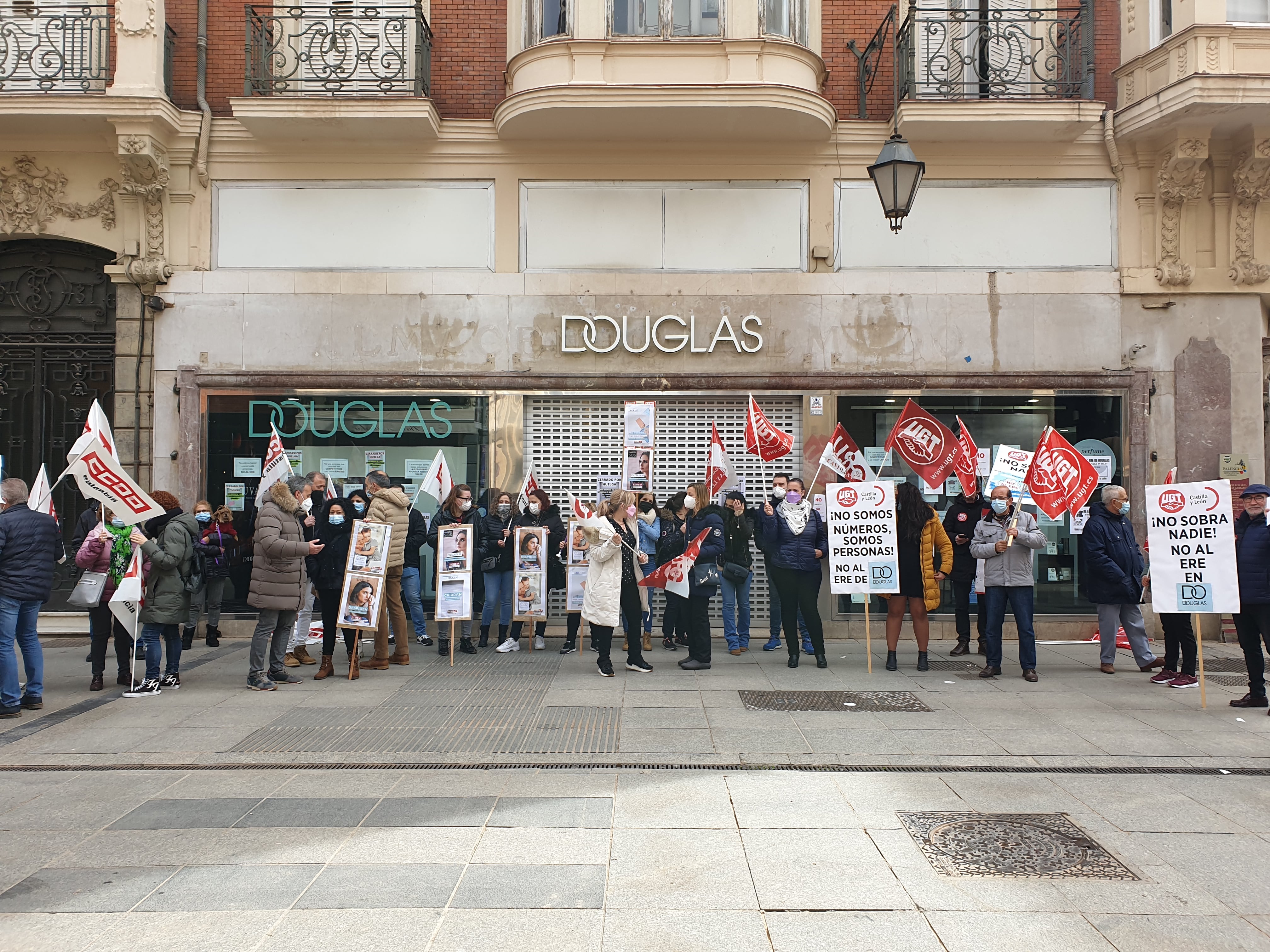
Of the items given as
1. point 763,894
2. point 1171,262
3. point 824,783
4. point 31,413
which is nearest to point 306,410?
point 31,413

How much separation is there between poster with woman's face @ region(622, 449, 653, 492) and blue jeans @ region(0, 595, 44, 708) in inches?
268

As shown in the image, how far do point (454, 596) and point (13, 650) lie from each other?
4.25 metres

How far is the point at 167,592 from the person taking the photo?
8.99 metres

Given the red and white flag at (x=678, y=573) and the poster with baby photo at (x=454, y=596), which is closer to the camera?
the red and white flag at (x=678, y=573)

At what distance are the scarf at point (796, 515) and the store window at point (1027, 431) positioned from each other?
9.15 feet

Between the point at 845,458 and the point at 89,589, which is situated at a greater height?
the point at 845,458

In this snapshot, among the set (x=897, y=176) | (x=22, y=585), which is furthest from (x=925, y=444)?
(x=22, y=585)

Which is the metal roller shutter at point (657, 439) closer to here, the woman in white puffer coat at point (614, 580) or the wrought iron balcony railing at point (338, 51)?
the woman in white puffer coat at point (614, 580)

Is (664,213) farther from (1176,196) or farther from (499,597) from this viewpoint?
(1176,196)

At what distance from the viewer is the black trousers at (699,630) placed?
34.3 ft

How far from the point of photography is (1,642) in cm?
808

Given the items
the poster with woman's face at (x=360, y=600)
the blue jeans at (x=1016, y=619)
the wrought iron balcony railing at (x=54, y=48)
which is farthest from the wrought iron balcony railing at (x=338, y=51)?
the blue jeans at (x=1016, y=619)

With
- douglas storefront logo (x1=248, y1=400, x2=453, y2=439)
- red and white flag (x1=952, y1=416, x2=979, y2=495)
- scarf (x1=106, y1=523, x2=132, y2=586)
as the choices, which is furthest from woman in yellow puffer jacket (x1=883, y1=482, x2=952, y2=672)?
scarf (x1=106, y1=523, x2=132, y2=586)

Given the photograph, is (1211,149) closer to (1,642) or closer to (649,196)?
(649,196)
